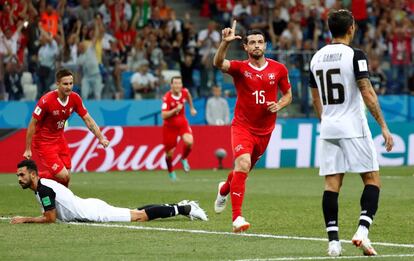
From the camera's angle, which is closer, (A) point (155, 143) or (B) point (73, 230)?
(B) point (73, 230)

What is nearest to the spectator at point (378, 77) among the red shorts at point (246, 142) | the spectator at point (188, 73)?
the spectator at point (188, 73)

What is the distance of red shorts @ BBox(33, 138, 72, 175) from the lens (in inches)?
661

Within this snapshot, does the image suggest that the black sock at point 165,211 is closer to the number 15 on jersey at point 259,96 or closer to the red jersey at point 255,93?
the red jersey at point 255,93

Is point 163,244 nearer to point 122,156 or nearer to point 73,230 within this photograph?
point 73,230

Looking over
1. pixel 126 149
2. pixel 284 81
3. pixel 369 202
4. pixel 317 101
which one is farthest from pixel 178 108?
pixel 369 202

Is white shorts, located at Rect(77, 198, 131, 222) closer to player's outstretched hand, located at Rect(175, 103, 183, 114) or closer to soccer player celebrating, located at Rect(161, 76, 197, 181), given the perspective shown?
soccer player celebrating, located at Rect(161, 76, 197, 181)

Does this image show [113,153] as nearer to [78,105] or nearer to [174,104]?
[174,104]

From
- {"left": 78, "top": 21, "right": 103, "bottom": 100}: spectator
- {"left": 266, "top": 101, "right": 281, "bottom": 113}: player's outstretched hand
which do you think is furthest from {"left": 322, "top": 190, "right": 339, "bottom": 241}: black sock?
{"left": 78, "top": 21, "right": 103, "bottom": 100}: spectator

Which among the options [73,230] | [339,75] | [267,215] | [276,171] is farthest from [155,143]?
[339,75]

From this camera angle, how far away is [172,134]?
87.7 ft

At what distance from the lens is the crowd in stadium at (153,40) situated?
28.2 m

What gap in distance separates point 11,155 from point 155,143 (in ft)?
12.4

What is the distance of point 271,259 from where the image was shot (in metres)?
10.4

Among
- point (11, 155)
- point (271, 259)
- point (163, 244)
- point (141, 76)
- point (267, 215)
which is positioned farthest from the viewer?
point (141, 76)
